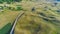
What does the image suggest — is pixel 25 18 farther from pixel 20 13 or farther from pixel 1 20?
pixel 1 20

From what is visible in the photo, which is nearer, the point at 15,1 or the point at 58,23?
the point at 58,23

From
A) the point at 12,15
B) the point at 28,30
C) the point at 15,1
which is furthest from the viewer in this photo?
the point at 15,1

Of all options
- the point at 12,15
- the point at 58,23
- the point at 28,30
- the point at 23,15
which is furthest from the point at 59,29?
the point at 12,15

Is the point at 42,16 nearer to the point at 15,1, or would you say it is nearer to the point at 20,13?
the point at 20,13

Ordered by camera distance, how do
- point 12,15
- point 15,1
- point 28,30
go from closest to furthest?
point 28,30 → point 12,15 → point 15,1

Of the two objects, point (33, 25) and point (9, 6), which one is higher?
point (9, 6)

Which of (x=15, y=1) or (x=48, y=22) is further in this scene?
(x=15, y=1)

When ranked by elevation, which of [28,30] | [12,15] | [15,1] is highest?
[15,1]

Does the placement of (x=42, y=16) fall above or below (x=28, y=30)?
above

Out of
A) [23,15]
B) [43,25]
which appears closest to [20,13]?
[23,15]
